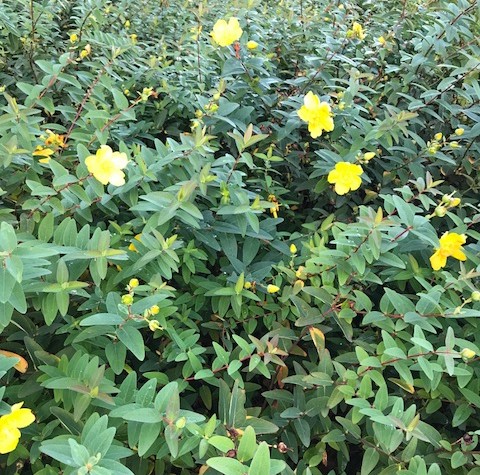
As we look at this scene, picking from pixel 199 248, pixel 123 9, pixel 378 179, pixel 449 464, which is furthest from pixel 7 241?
pixel 123 9

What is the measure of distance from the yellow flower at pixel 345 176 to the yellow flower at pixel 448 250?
35cm

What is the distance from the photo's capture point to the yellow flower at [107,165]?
1.29m

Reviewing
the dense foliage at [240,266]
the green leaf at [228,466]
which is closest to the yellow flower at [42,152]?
the dense foliage at [240,266]

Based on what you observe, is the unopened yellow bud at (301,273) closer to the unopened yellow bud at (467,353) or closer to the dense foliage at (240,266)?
the dense foliage at (240,266)

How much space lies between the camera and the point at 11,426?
0.91 metres

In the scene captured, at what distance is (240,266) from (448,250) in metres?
0.61

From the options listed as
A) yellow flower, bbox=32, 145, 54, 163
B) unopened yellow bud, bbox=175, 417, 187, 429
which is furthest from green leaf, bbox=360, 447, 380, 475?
yellow flower, bbox=32, 145, 54, 163

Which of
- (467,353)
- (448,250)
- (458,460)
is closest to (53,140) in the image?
(448,250)

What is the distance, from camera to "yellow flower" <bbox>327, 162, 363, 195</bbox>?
5.02 ft

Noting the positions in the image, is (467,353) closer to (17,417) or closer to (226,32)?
(17,417)

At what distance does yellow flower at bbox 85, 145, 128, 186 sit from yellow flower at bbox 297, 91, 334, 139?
2.23 feet

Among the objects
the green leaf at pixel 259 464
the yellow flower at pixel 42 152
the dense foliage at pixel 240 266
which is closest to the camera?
the green leaf at pixel 259 464

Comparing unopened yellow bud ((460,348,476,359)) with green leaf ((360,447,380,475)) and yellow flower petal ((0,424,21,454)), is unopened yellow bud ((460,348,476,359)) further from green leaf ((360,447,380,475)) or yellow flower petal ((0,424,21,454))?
yellow flower petal ((0,424,21,454))

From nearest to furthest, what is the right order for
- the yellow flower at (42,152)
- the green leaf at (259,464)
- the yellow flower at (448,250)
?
the green leaf at (259,464) → the yellow flower at (448,250) → the yellow flower at (42,152)
